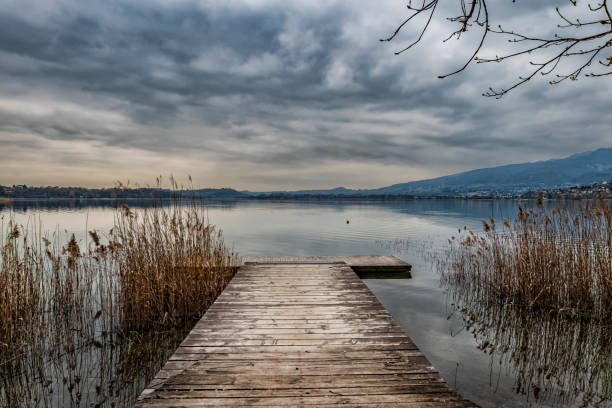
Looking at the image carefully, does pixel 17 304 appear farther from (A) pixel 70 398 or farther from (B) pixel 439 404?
(B) pixel 439 404

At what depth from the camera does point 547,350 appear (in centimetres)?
502

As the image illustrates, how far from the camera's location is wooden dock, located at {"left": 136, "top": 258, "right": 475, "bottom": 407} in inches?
92.4

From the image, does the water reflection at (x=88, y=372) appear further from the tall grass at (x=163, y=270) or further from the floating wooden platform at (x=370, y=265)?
the floating wooden platform at (x=370, y=265)

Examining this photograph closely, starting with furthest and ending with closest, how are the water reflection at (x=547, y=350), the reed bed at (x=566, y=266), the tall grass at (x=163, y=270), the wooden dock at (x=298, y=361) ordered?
the reed bed at (x=566, y=266), the tall grass at (x=163, y=270), the water reflection at (x=547, y=350), the wooden dock at (x=298, y=361)

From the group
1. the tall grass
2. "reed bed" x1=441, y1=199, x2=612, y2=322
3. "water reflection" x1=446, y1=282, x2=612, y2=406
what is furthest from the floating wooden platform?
"reed bed" x1=441, y1=199, x2=612, y2=322

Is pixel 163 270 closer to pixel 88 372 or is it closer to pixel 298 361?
pixel 88 372

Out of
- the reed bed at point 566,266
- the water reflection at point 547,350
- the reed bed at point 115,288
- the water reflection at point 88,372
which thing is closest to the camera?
the water reflection at point 88,372

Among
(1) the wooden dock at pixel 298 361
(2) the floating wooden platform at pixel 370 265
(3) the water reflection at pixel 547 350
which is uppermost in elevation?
(1) the wooden dock at pixel 298 361

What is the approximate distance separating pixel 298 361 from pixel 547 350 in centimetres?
426

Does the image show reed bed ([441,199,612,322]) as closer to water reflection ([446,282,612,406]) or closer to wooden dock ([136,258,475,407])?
water reflection ([446,282,612,406])

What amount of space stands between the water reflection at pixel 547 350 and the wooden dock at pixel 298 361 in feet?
6.62

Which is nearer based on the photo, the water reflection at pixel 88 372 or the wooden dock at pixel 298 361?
the wooden dock at pixel 298 361

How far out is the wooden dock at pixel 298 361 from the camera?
2348 millimetres

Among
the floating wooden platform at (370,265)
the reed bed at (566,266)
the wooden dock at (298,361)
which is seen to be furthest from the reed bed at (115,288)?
the reed bed at (566,266)
